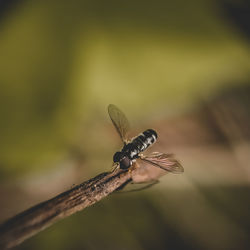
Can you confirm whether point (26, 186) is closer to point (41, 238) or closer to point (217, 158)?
point (41, 238)

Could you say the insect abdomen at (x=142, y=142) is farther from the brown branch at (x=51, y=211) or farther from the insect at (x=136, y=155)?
the brown branch at (x=51, y=211)

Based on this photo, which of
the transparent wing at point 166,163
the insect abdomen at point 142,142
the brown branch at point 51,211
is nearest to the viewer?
the brown branch at point 51,211

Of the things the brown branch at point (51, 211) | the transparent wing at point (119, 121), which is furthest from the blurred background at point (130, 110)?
the brown branch at point (51, 211)

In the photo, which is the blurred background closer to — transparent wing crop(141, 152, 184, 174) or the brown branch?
transparent wing crop(141, 152, 184, 174)

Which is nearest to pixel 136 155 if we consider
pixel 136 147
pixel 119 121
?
pixel 136 147

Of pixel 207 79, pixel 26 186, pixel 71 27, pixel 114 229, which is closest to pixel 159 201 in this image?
pixel 114 229

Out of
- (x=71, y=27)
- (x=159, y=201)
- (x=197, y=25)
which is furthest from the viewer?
(x=197, y=25)

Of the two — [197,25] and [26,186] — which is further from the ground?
[197,25]
